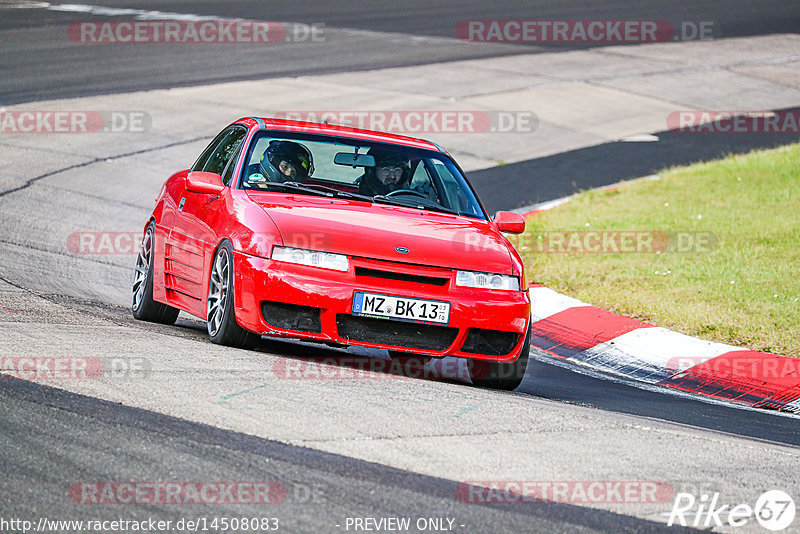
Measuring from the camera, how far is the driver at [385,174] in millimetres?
8344

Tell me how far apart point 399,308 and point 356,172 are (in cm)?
167

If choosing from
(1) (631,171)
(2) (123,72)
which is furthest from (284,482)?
(2) (123,72)

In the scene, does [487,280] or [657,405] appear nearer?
[487,280]

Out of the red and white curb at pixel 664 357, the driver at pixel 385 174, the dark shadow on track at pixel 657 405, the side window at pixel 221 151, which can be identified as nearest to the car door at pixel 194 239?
the side window at pixel 221 151

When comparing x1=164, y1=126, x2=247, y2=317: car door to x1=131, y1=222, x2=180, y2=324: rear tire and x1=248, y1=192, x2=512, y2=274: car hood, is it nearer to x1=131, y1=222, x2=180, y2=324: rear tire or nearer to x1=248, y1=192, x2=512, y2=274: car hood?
x1=131, y1=222, x2=180, y2=324: rear tire

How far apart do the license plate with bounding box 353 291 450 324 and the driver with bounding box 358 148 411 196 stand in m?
1.44

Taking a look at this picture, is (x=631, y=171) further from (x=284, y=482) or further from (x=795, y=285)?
(x=284, y=482)

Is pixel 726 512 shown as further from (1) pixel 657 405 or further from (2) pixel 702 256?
(2) pixel 702 256

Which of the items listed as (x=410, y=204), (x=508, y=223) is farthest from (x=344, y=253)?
(x=508, y=223)

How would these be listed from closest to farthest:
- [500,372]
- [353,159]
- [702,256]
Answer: [500,372]
[353,159]
[702,256]

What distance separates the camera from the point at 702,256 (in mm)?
12141

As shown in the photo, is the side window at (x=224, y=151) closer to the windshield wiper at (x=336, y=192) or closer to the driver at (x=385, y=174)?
the windshield wiper at (x=336, y=192)

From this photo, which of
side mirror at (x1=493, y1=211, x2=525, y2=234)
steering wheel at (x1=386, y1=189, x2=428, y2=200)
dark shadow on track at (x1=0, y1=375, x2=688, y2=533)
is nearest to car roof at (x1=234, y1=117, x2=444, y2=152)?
steering wheel at (x1=386, y1=189, x2=428, y2=200)

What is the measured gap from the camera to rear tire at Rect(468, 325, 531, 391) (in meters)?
7.56
